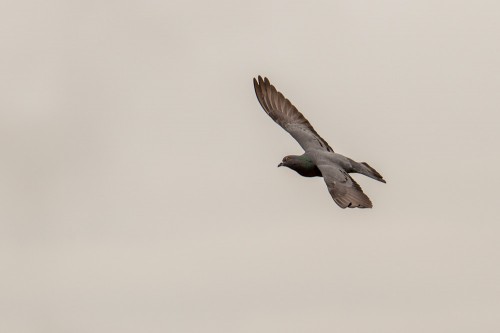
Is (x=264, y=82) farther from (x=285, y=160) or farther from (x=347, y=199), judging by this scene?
(x=347, y=199)

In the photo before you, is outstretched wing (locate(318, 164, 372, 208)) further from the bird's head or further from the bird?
the bird's head

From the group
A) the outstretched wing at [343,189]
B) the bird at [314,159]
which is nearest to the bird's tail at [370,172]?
the bird at [314,159]

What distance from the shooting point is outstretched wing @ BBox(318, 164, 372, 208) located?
50.1 m

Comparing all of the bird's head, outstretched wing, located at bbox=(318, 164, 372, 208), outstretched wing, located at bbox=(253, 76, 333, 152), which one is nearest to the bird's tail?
outstretched wing, located at bbox=(318, 164, 372, 208)

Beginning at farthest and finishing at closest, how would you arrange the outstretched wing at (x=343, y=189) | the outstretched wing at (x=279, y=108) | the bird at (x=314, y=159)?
the outstretched wing at (x=279, y=108) → the bird at (x=314, y=159) → the outstretched wing at (x=343, y=189)

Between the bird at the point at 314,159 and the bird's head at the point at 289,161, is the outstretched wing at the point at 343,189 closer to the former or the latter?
the bird at the point at 314,159

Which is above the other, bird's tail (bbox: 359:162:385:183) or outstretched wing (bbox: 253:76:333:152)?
outstretched wing (bbox: 253:76:333:152)

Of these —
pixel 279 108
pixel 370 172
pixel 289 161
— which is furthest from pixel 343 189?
pixel 279 108

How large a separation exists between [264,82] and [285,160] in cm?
646

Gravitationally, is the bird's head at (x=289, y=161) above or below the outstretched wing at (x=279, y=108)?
below

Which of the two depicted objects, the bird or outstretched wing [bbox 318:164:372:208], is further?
the bird

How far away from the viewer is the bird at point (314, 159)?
51062 mm

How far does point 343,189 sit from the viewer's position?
51.4 m

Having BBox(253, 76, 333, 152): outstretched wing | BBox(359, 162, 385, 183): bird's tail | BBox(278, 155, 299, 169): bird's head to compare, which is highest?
BBox(253, 76, 333, 152): outstretched wing
